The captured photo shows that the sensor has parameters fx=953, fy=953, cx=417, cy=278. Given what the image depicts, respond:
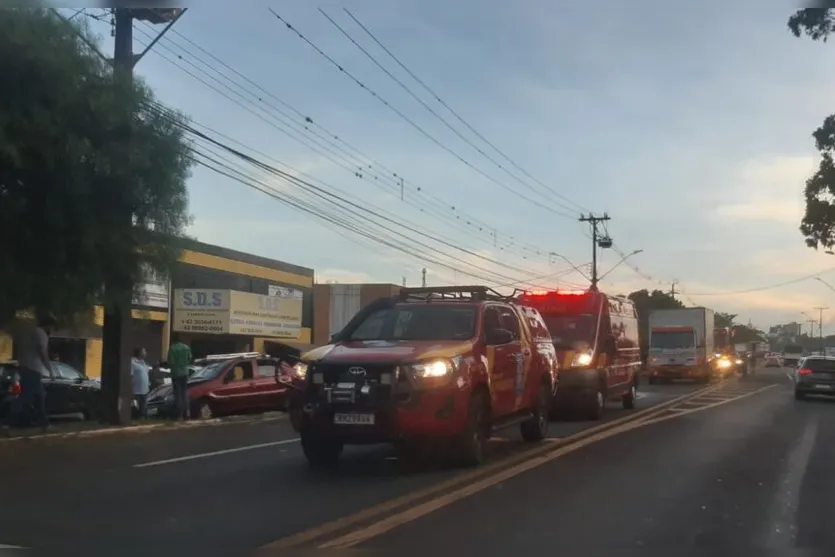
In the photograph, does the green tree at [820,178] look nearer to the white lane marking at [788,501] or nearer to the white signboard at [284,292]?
the white lane marking at [788,501]

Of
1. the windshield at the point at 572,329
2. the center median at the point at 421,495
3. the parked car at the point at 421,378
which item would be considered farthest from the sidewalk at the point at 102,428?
the center median at the point at 421,495

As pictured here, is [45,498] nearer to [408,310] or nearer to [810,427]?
[408,310]

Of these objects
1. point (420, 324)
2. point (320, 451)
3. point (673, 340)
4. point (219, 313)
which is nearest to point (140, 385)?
point (320, 451)

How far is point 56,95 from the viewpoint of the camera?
11.7m

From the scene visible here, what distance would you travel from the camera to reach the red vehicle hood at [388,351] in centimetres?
1029

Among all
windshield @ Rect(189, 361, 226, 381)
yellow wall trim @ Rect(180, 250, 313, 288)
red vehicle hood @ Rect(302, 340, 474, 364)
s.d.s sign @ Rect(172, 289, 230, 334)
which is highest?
yellow wall trim @ Rect(180, 250, 313, 288)

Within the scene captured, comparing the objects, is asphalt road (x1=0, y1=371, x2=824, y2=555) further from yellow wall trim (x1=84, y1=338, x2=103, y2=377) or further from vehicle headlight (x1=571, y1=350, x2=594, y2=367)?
yellow wall trim (x1=84, y1=338, x2=103, y2=377)

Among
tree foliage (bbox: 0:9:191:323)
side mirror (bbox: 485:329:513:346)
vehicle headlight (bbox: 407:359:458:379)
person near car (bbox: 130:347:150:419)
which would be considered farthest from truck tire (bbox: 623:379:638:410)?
vehicle headlight (bbox: 407:359:458:379)

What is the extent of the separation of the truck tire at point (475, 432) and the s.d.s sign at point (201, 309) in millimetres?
28251

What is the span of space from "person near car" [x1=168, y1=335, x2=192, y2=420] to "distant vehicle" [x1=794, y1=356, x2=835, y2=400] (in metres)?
19.3

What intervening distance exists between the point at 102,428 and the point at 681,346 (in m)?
31.4

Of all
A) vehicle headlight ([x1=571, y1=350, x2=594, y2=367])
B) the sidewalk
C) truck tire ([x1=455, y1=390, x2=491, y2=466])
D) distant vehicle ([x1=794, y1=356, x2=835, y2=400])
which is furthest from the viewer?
distant vehicle ([x1=794, y1=356, x2=835, y2=400])

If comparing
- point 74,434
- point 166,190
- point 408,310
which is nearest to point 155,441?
point 74,434

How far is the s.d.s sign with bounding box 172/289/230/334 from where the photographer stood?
38281mm
